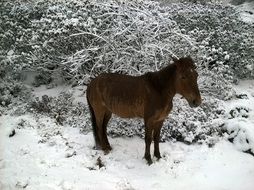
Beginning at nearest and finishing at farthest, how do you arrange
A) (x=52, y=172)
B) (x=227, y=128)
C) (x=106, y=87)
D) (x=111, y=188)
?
(x=111, y=188) < (x=52, y=172) < (x=106, y=87) < (x=227, y=128)

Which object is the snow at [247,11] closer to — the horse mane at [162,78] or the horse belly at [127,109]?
the horse mane at [162,78]

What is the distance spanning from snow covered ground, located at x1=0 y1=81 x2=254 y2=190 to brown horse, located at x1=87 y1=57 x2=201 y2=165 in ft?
1.17

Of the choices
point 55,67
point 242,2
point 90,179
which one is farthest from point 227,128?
point 242,2

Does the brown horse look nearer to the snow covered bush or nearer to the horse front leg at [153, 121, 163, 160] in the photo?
the horse front leg at [153, 121, 163, 160]

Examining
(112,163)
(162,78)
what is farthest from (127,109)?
(112,163)

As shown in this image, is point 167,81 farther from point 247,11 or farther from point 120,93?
point 247,11

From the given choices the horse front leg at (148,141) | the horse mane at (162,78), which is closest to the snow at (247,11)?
the horse mane at (162,78)

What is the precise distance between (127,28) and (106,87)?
2121mm

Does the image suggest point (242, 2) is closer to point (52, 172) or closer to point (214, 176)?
point (214, 176)

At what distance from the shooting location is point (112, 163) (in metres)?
6.57

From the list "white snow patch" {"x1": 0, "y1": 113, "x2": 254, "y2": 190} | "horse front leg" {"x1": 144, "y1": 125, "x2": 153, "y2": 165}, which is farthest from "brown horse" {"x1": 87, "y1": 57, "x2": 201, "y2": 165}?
"white snow patch" {"x1": 0, "y1": 113, "x2": 254, "y2": 190}

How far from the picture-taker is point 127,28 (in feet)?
27.4

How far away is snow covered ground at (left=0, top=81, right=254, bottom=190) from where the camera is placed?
5863 mm

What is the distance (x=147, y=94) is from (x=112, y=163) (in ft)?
4.40
